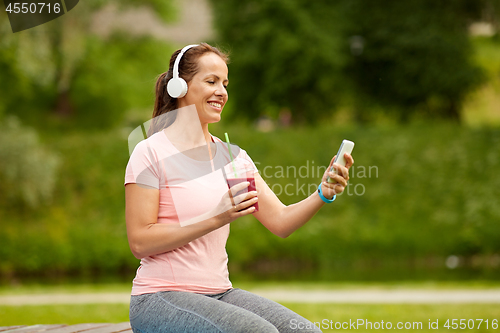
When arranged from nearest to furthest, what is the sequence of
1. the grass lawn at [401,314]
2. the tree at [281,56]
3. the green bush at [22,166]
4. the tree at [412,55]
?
the grass lawn at [401,314] < the green bush at [22,166] < the tree at [412,55] < the tree at [281,56]

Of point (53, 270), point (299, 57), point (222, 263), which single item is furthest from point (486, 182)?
point (222, 263)

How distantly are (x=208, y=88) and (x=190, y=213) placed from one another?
1.86ft

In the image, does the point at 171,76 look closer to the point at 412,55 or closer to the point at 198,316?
the point at 198,316

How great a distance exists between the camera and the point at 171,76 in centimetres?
249

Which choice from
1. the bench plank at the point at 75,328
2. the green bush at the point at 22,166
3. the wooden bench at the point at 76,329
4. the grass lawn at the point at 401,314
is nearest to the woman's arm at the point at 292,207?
the wooden bench at the point at 76,329

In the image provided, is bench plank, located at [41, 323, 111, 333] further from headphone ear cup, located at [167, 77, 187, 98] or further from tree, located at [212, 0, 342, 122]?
tree, located at [212, 0, 342, 122]

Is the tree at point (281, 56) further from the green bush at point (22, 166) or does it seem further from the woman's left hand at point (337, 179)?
the woman's left hand at point (337, 179)

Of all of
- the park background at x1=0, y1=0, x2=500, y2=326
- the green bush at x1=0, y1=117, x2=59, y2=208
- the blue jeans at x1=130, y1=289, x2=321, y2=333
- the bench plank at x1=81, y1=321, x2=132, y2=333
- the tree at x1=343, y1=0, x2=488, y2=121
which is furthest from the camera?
the tree at x1=343, y1=0, x2=488, y2=121

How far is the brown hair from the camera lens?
245 centimetres

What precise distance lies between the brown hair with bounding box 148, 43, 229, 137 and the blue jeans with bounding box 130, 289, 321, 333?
0.78 m

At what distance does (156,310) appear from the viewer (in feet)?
7.21

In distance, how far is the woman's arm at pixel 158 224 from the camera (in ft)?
7.02

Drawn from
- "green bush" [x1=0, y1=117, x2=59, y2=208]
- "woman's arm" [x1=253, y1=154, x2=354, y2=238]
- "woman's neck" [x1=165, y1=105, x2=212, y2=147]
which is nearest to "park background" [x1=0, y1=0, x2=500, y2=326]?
"green bush" [x1=0, y1=117, x2=59, y2=208]

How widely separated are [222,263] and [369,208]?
14.1 meters
